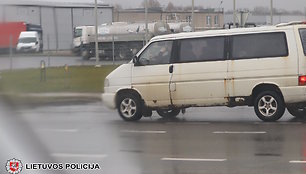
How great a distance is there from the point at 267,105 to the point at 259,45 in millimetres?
1199

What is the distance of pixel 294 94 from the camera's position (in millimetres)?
11836

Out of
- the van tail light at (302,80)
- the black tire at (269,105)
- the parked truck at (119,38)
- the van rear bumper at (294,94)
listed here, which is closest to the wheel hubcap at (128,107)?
the black tire at (269,105)

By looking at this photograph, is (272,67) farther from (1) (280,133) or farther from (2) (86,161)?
(2) (86,161)

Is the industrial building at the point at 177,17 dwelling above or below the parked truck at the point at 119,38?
above

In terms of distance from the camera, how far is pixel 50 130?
11.5 metres

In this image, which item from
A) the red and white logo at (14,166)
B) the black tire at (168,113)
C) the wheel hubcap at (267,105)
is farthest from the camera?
the black tire at (168,113)

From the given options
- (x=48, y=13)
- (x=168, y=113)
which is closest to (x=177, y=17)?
(x=168, y=113)

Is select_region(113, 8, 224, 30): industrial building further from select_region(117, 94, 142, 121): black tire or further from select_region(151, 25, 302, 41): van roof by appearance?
select_region(117, 94, 142, 121): black tire

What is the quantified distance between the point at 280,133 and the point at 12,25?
6712 mm

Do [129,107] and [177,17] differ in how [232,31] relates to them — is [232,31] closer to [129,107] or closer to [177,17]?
[129,107]

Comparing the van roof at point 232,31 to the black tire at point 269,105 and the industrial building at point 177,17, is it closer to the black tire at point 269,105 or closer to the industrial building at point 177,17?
the black tire at point 269,105

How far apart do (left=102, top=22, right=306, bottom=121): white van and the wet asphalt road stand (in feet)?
1.37

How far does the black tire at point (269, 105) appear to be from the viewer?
12.0m

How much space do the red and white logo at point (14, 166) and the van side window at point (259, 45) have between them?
724 cm
